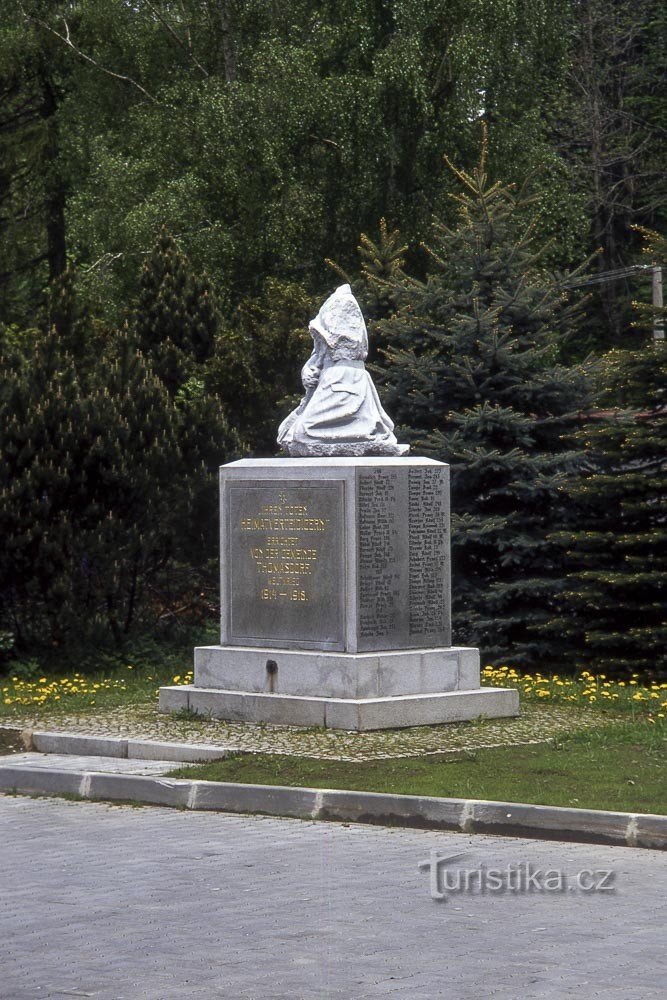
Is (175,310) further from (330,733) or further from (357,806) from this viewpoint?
Answer: (357,806)

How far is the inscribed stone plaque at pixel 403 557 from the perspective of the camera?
555 inches

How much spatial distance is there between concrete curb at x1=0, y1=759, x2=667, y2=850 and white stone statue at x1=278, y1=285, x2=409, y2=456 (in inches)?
151

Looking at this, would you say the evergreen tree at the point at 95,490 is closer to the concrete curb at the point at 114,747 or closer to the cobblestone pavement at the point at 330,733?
the cobblestone pavement at the point at 330,733

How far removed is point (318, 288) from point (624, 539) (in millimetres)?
15440

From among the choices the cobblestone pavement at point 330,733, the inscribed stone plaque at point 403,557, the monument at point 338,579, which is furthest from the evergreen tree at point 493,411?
the monument at point 338,579

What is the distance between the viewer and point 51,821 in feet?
36.2

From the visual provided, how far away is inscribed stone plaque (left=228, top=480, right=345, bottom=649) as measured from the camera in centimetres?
1414

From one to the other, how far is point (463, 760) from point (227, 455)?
8.95 m

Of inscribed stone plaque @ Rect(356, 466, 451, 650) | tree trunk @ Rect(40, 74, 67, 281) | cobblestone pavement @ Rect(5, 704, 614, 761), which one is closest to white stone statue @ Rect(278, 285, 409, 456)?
inscribed stone plaque @ Rect(356, 466, 451, 650)

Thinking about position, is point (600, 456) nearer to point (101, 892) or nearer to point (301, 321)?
point (301, 321)

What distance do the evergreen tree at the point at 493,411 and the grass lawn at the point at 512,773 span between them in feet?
19.7

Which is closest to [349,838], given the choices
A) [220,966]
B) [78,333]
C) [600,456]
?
[220,966]

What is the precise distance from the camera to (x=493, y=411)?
19016 millimetres

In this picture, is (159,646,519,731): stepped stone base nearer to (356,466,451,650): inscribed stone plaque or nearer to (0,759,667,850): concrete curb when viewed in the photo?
(356,466,451,650): inscribed stone plaque
